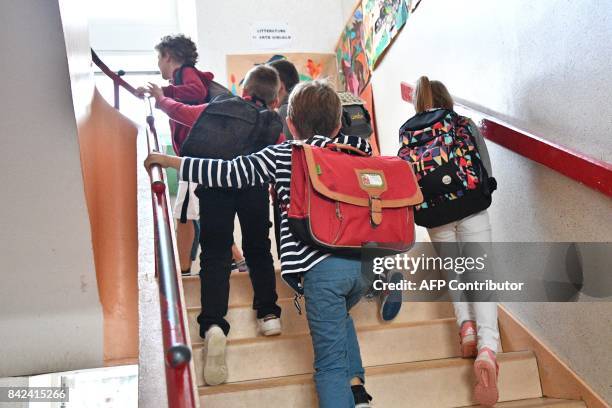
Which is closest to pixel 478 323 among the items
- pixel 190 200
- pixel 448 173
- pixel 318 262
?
pixel 448 173

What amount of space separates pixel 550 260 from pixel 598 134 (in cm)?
60

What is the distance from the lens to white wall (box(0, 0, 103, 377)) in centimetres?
194

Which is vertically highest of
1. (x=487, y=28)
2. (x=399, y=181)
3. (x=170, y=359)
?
(x=487, y=28)

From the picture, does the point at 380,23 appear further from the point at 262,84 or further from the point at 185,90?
the point at 262,84

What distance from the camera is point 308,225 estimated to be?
193 centimetres

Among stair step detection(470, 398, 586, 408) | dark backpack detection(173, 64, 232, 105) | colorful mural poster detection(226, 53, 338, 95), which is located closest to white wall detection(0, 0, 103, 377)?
dark backpack detection(173, 64, 232, 105)

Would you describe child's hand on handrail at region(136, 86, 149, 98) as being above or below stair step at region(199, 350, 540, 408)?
above

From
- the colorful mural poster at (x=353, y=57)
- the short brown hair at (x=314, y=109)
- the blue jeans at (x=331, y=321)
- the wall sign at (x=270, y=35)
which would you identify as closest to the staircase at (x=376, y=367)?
the blue jeans at (x=331, y=321)

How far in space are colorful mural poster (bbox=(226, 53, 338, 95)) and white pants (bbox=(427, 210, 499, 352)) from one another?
3275 mm

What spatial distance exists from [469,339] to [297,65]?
3.75m

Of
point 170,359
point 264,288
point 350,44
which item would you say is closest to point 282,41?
point 350,44

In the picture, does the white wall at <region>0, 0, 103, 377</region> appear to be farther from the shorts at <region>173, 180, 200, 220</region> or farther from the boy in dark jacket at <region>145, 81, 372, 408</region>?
the shorts at <region>173, 180, 200, 220</region>

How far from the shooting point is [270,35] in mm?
5754

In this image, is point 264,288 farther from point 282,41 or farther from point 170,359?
point 282,41
